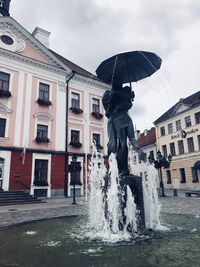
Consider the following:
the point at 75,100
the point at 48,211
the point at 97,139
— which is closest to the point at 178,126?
the point at 97,139

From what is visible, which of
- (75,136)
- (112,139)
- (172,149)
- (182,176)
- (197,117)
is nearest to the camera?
(112,139)

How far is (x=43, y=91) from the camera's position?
22.3 meters

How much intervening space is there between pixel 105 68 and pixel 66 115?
1679 cm

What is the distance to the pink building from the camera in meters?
19.1

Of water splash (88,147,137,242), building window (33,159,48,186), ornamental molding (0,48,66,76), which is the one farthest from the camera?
ornamental molding (0,48,66,76)

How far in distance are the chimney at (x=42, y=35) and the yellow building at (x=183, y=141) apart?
21295 millimetres

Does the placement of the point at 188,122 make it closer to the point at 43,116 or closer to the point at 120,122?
the point at 43,116

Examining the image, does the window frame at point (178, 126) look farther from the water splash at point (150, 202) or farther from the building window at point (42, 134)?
the water splash at point (150, 202)

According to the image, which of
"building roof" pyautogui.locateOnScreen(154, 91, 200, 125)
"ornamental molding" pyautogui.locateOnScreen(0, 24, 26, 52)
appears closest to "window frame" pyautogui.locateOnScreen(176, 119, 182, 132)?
"building roof" pyautogui.locateOnScreen(154, 91, 200, 125)

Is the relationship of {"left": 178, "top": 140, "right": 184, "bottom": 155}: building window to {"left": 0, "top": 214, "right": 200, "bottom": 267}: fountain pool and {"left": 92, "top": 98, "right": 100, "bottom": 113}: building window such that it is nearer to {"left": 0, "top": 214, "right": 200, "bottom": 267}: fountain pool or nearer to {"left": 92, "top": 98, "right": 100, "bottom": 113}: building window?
{"left": 92, "top": 98, "right": 100, "bottom": 113}: building window

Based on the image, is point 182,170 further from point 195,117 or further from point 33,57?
point 33,57

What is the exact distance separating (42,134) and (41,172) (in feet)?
11.7

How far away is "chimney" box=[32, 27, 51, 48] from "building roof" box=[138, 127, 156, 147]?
25450mm

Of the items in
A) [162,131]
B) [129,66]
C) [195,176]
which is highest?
[162,131]
